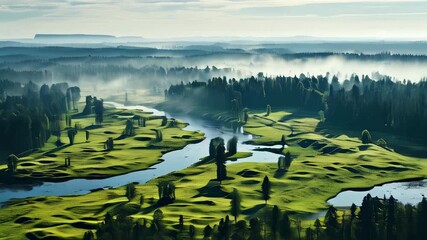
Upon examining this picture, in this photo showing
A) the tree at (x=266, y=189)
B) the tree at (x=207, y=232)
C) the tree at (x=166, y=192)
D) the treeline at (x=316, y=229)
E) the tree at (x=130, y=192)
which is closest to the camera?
the treeline at (x=316, y=229)

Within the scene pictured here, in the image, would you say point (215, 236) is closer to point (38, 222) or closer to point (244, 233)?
point (244, 233)

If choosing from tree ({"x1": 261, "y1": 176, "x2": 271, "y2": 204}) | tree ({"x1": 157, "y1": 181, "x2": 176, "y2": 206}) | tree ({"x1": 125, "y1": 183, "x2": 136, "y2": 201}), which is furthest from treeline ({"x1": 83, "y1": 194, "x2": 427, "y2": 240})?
tree ({"x1": 125, "y1": 183, "x2": 136, "y2": 201})

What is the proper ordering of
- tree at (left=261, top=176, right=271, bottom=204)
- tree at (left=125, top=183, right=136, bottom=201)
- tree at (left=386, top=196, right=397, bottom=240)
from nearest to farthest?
tree at (left=386, top=196, right=397, bottom=240)
tree at (left=261, top=176, right=271, bottom=204)
tree at (left=125, top=183, right=136, bottom=201)

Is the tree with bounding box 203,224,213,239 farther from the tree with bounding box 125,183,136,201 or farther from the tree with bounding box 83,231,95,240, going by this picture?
the tree with bounding box 125,183,136,201

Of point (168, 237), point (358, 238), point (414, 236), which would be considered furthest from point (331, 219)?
point (168, 237)

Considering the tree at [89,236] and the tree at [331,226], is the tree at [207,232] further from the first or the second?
the tree at [331,226]

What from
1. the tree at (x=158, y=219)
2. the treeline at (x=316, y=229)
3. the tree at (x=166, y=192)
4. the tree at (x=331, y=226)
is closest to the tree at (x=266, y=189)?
the tree at (x=166, y=192)

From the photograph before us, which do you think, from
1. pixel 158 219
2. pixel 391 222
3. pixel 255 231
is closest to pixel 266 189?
pixel 158 219

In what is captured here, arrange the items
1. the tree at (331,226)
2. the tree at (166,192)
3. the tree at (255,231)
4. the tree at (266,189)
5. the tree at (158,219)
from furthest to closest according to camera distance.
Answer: the tree at (166,192) → the tree at (266,189) → the tree at (158,219) → the tree at (331,226) → the tree at (255,231)
